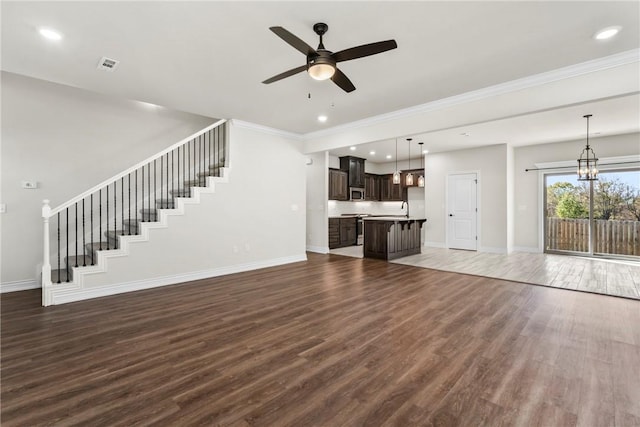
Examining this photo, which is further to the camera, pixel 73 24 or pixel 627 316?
pixel 627 316

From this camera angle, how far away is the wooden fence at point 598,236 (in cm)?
670

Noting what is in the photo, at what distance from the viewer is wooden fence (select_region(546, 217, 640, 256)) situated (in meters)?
6.70

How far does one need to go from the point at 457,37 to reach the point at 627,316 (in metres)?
3.71

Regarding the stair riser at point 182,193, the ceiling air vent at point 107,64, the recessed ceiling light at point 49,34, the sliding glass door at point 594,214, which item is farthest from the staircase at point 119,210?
the sliding glass door at point 594,214

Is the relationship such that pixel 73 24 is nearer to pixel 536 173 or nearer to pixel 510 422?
pixel 510 422

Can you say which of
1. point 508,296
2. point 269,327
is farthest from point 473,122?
point 269,327

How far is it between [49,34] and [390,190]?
9.58 meters

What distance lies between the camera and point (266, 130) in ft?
20.5

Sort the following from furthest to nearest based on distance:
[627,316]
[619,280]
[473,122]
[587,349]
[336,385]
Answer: [619,280], [473,122], [627,316], [587,349], [336,385]

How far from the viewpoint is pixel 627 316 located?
131 inches

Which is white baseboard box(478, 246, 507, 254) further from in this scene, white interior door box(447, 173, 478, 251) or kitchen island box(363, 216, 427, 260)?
kitchen island box(363, 216, 427, 260)

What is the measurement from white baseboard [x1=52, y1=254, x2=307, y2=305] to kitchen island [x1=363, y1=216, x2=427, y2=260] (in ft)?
7.27

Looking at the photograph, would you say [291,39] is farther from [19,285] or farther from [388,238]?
[19,285]

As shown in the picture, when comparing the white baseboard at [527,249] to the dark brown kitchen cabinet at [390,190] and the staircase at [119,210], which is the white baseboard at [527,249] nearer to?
the dark brown kitchen cabinet at [390,190]
